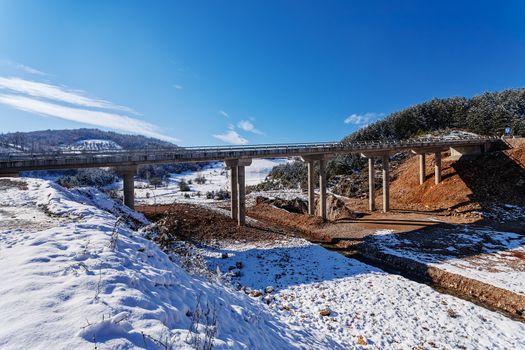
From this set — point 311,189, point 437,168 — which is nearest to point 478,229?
point 311,189

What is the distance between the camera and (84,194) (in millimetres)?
17594

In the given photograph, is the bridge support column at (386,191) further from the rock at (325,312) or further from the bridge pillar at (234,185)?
the rock at (325,312)

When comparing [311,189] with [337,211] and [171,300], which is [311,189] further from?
[171,300]

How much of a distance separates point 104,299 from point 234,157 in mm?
21430

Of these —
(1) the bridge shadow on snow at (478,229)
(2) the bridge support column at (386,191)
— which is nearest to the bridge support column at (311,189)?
(1) the bridge shadow on snow at (478,229)

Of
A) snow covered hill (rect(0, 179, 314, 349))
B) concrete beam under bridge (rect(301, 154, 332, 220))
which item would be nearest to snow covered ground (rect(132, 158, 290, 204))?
concrete beam under bridge (rect(301, 154, 332, 220))

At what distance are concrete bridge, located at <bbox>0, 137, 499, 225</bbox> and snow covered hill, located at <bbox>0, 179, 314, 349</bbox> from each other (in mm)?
12030

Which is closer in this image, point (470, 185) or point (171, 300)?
point (171, 300)

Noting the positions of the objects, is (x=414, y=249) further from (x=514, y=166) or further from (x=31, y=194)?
(x=514, y=166)

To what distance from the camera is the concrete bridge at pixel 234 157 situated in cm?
1902

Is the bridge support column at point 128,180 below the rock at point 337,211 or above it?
above

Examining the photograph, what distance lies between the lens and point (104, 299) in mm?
4688

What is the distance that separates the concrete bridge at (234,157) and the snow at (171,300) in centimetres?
338

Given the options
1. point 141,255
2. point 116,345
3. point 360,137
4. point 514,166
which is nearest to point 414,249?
point 141,255
